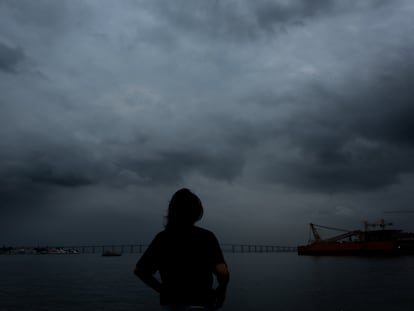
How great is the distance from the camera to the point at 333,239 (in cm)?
14275

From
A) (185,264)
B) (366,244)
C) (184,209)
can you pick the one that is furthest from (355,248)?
(185,264)

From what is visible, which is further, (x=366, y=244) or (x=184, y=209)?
(x=366, y=244)

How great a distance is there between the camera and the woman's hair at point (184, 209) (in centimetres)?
423

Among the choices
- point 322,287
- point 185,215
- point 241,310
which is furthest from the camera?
point 322,287

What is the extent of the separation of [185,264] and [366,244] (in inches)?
5155

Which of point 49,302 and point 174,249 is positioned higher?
point 174,249

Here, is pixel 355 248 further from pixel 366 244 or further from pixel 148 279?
pixel 148 279

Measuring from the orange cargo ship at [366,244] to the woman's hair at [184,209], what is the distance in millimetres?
130549

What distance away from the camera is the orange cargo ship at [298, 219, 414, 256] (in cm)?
12406

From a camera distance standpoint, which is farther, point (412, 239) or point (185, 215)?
point (412, 239)

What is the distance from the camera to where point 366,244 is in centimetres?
12381

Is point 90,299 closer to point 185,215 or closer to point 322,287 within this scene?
point 322,287

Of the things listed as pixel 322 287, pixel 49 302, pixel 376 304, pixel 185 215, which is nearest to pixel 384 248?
pixel 322 287

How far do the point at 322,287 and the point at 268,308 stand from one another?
17.7 m
